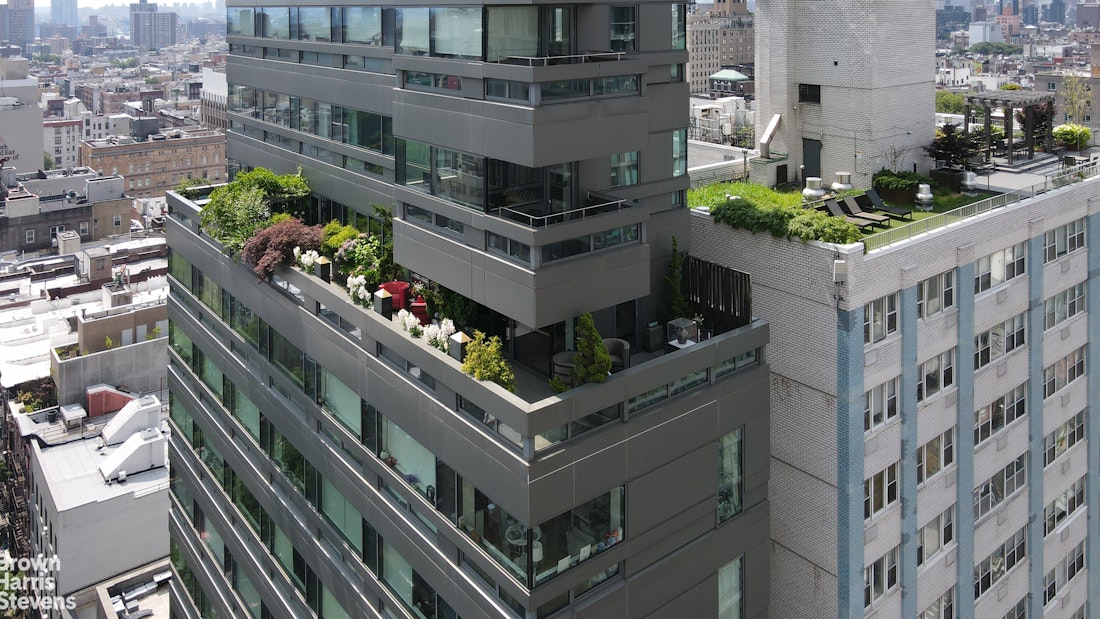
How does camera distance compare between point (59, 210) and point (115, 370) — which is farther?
point (59, 210)

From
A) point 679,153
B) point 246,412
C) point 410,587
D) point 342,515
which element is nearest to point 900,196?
point 679,153

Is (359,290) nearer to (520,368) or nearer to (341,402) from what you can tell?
(341,402)

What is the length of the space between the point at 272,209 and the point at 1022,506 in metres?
28.9

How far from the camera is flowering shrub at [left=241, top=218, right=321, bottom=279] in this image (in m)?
32.2

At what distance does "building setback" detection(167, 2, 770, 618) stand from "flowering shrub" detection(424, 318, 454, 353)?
0.45 m

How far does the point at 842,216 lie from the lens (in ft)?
96.4

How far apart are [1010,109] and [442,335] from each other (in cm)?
2655

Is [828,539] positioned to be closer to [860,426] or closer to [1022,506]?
[860,426]

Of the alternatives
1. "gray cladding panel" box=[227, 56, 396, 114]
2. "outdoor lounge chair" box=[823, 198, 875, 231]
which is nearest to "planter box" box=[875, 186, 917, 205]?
"outdoor lounge chair" box=[823, 198, 875, 231]

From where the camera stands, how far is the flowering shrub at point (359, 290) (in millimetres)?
28047

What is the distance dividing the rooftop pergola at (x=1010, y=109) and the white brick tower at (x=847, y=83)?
12.1 feet

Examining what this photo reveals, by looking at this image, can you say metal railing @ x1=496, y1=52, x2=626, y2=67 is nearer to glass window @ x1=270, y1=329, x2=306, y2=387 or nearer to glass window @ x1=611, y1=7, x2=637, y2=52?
glass window @ x1=611, y1=7, x2=637, y2=52

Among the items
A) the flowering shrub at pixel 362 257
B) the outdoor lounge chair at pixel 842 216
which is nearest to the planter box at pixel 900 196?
the outdoor lounge chair at pixel 842 216

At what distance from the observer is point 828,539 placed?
27047 millimetres
